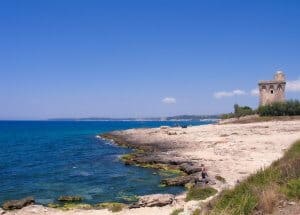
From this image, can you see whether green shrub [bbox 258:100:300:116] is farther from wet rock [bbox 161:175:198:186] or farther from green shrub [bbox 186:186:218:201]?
green shrub [bbox 186:186:218:201]

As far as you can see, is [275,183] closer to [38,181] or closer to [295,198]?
[295,198]

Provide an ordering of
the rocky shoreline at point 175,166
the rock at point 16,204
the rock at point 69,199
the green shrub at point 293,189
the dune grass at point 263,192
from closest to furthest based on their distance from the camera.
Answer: the dune grass at point 263,192
the green shrub at point 293,189
the rock at point 16,204
the rock at point 69,199
the rocky shoreline at point 175,166

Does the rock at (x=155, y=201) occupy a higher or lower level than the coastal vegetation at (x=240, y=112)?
lower

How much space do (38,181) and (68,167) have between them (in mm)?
10216

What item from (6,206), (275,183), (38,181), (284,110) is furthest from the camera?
(284,110)

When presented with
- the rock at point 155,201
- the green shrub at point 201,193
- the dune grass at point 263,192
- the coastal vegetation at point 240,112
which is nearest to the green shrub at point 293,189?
the dune grass at point 263,192

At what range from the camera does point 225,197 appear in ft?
47.6

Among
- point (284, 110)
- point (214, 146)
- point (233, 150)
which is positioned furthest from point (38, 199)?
point (284, 110)

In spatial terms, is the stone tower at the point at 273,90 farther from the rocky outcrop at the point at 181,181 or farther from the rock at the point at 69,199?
the rock at the point at 69,199

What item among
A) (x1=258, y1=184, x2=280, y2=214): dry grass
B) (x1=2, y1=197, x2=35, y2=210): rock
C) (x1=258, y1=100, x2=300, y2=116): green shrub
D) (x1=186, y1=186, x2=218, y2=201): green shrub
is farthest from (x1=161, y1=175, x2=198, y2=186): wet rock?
(x1=258, y1=100, x2=300, y2=116): green shrub

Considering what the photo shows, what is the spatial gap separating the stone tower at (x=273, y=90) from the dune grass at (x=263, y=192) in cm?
8879

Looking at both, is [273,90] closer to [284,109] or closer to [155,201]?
[284,109]

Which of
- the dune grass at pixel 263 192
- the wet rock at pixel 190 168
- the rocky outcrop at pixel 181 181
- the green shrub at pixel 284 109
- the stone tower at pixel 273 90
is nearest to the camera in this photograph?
the dune grass at pixel 263 192

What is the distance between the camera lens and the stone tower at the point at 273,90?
102 m
